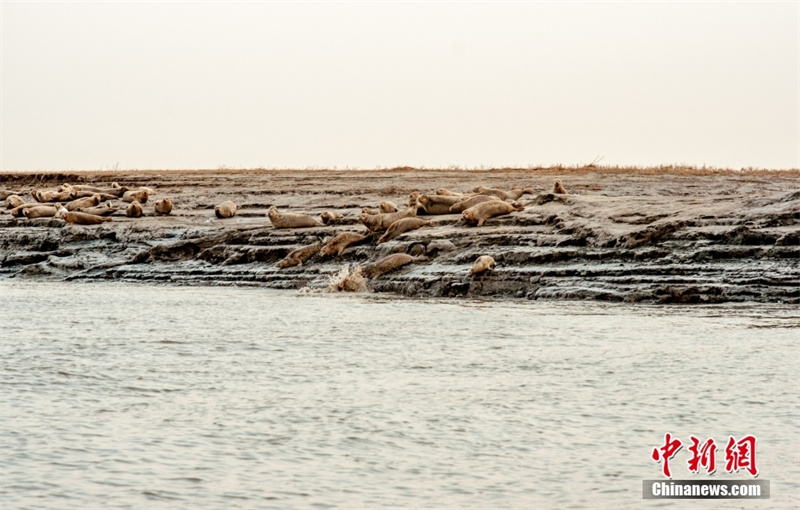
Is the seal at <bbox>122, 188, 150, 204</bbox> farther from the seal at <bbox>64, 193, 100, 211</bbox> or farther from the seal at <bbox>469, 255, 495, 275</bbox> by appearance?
the seal at <bbox>469, 255, 495, 275</bbox>

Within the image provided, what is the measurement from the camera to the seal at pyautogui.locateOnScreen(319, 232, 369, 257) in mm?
20094

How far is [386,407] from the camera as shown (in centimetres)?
745

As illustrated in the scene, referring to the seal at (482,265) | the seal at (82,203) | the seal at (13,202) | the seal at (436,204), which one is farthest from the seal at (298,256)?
the seal at (13,202)

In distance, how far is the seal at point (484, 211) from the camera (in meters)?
20.1

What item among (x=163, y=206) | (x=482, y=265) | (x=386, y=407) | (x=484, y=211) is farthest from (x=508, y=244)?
(x=163, y=206)

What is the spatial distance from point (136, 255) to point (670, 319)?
13445 mm

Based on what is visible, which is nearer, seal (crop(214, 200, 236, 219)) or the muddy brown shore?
the muddy brown shore

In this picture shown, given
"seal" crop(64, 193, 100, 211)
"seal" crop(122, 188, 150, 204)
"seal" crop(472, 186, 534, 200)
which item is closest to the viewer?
"seal" crop(472, 186, 534, 200)

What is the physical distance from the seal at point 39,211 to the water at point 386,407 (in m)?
14.9

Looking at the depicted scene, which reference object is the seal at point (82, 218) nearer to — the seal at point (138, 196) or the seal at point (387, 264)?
the seal at point (138, 196)

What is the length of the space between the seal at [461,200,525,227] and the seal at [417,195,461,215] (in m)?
1.61

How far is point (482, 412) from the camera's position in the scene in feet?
23.8

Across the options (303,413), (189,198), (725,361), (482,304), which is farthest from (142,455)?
(189,198)

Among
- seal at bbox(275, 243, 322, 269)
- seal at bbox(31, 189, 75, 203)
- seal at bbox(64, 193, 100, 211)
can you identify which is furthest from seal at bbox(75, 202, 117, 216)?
seal at bbox(275, 243, 322, 269)
